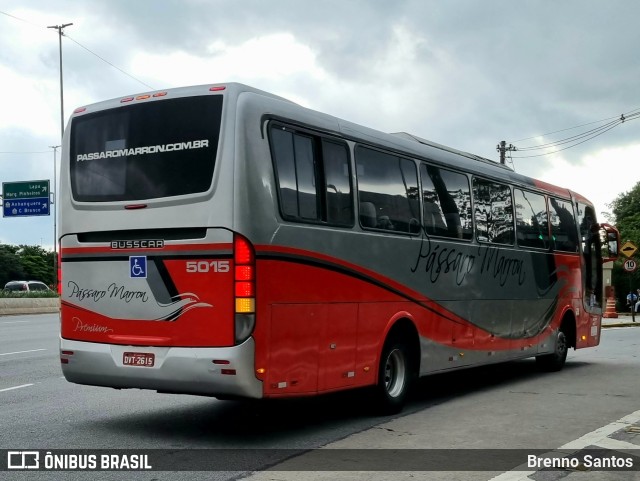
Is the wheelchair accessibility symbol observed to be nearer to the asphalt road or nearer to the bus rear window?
the bus rear window

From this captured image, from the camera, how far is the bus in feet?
25.1

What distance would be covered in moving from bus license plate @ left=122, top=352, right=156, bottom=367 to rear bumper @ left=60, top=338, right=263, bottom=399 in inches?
1.3

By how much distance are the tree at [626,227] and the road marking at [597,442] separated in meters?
59.8

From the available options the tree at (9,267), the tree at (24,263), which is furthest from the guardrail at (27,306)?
the tree at (9,267)

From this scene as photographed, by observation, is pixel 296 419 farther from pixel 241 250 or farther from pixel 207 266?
pixel 241 250

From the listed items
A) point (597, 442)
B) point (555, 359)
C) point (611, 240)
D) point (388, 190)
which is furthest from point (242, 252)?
point (611, 240)

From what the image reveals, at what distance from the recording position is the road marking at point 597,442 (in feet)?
21.7

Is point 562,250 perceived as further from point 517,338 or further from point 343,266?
point 343,266

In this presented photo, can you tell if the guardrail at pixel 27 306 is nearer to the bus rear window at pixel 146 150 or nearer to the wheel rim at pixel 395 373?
the bus rear window at pixel 146 150

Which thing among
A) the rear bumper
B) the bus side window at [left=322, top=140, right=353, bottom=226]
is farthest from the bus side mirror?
the rear bumper

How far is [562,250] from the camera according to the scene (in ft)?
50.8

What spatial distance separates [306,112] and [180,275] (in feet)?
7.27

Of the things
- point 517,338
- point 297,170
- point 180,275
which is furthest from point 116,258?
point 517,338

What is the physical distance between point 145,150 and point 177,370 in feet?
7.33
